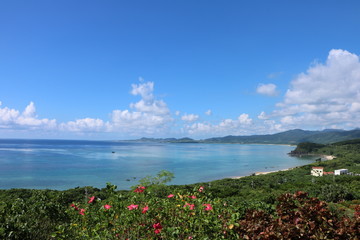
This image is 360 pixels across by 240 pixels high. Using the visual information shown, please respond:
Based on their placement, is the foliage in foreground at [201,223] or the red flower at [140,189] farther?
the red flower at [140,189]

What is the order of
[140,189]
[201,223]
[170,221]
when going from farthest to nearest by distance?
[140,189]
[170,221]
[201,223]

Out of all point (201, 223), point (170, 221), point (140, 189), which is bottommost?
point (170, 221)

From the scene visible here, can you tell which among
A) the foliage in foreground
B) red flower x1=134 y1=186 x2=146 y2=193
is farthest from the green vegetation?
red flower x1=134 y1=186 x2=146 y2=193

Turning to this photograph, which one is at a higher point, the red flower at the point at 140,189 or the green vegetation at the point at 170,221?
the red flower at the point at 140,189

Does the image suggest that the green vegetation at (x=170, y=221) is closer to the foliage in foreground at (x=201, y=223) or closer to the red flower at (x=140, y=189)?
the foliage in foreground at (x=201, y=223)

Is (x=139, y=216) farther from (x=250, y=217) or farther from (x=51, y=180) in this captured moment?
(x=51, y=180)

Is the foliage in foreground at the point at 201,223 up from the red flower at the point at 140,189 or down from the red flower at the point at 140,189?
down

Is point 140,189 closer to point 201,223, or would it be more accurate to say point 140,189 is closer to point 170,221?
point 170,221

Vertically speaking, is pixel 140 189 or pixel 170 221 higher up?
pixel 140 189

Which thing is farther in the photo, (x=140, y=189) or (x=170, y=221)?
(x=140, y=189)

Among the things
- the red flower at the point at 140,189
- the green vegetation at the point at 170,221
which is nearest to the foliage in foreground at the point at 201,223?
the green vegetation at the point at 170,221

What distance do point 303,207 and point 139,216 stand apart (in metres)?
3.02

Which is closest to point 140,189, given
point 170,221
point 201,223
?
point 170,221

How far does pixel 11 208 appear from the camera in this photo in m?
4.62
